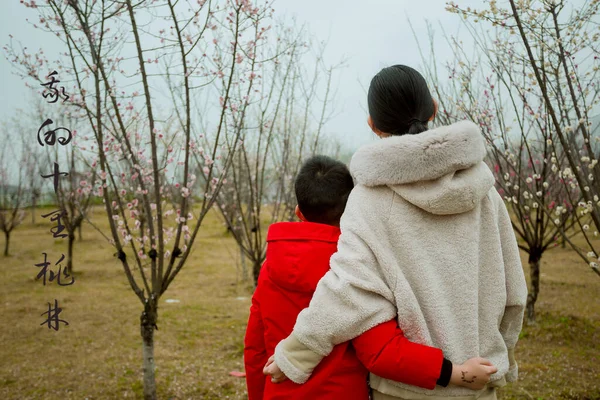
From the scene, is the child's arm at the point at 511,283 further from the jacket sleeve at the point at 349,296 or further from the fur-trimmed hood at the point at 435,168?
the jacket sleeve at the point at 349,296

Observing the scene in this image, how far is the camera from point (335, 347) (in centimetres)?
116

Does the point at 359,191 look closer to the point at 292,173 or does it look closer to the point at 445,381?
the point at 445,381

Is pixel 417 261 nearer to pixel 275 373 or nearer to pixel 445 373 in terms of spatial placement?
pixel 445 373

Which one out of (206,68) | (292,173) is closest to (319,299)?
(206,68)

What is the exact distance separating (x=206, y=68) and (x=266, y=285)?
9.69ft

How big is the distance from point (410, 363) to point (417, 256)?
0.25 metres

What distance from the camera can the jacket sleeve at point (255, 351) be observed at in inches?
54.5

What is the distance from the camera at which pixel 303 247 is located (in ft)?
3.99

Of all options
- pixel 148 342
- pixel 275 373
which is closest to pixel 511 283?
pixel 275 373

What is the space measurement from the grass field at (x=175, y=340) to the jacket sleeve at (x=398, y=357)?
3.29 m

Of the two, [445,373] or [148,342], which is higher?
[445,373]

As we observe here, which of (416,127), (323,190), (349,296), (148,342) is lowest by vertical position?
(148,342)

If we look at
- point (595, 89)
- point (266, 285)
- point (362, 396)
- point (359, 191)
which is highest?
point (595, 89)

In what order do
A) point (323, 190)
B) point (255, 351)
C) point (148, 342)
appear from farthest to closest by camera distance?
point (148, 342)
point (255, 351)
point (323, 190)
